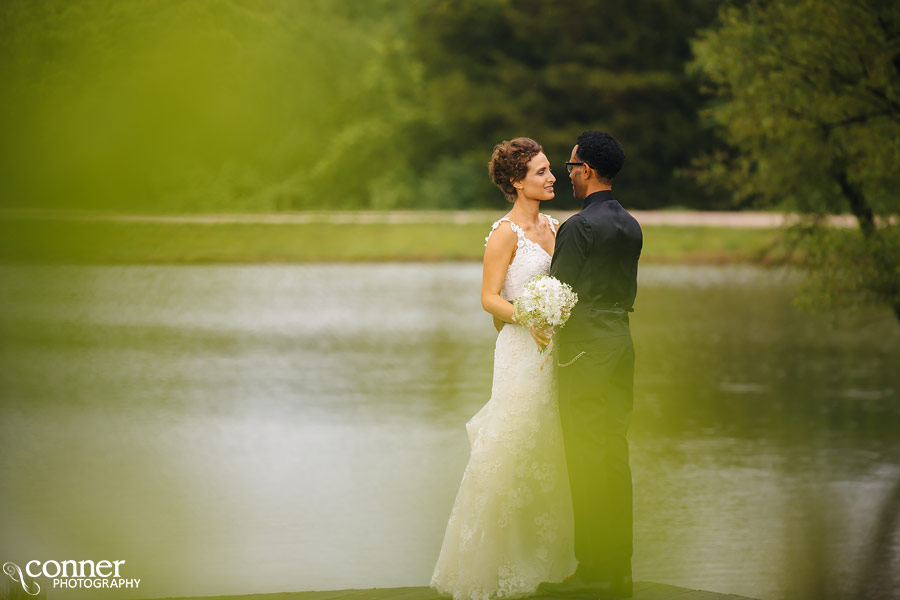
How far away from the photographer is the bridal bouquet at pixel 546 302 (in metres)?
5.46

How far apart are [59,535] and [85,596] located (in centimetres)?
156

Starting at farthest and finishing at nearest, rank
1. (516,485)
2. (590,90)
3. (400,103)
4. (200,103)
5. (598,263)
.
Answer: (400,103), (590,90), (200,103), (516,485), (598,263)

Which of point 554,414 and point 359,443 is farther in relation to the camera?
point 359,443

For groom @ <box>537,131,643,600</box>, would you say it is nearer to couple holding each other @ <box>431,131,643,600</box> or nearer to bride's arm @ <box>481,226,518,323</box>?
couple holding each other @ <box>431,131,643,600</box>

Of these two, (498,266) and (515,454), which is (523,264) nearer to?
(498,266)

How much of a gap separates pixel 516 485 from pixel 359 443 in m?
6.60

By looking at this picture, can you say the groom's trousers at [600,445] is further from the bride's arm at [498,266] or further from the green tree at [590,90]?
the green tree at [590,90]

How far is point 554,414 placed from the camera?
5.93 metres

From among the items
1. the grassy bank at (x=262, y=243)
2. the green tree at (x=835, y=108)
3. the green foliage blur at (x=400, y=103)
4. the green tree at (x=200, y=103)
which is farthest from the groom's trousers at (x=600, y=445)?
the grassy bank at (x=262, y=243)

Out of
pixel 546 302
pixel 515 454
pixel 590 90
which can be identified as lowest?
pixel 515 454

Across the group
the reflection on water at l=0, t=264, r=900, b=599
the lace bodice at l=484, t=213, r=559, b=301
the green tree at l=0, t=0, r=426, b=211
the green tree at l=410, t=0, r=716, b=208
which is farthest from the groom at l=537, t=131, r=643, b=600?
the green tree at l=410, t=0, r=716, b=208

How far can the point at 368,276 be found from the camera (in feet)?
116

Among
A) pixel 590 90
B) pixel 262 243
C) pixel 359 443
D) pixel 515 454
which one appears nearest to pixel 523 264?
pixel 515 454

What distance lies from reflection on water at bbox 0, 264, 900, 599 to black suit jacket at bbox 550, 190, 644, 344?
273cm
